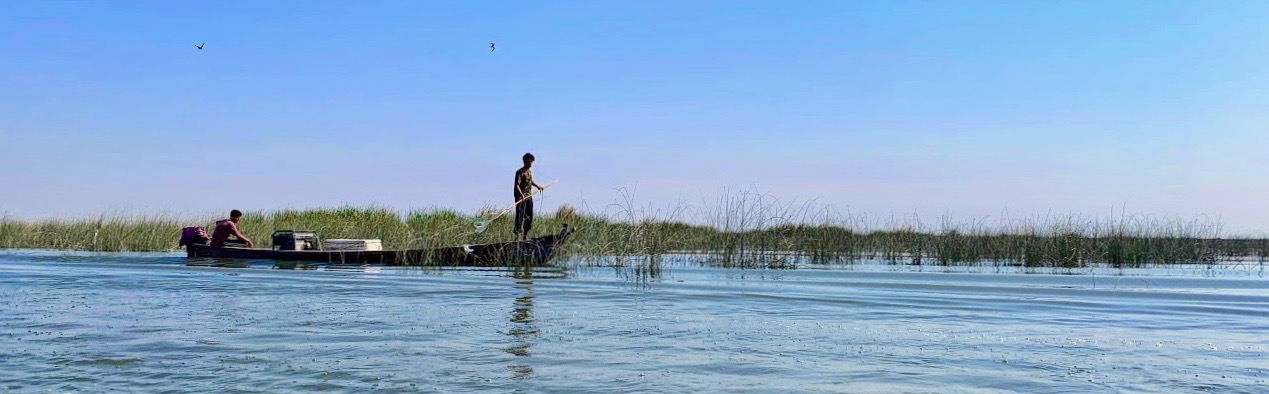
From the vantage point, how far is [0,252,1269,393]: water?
18.9 ft

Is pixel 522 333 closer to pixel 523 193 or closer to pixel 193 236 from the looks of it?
→ pixel 523 193

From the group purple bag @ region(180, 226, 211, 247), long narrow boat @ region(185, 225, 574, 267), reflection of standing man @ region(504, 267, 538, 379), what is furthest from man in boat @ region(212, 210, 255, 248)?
reflection of standing man @ region(504, 267, 538, 379)

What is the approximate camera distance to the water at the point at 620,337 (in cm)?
575

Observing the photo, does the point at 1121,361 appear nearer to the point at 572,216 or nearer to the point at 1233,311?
the point at 1233,311

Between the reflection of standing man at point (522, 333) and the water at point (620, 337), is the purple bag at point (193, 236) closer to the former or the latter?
the water at point (620, 337)

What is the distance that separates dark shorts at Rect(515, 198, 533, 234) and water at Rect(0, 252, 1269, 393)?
224 inches

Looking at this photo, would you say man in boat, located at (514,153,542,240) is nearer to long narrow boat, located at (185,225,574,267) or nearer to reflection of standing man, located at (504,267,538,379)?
long narrow boat, located at (185,225,574,267)

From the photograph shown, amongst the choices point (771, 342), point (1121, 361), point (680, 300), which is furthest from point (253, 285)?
point (1121, 361)

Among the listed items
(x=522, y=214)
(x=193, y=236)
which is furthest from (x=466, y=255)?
(x=193, y=236)

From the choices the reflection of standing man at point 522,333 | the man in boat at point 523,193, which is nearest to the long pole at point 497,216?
the man in boat at point 523,193

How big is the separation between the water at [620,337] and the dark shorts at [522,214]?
5.68 metres

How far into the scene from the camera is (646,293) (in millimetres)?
12070

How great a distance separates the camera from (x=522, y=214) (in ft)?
63.2

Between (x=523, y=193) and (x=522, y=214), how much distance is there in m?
0.36
